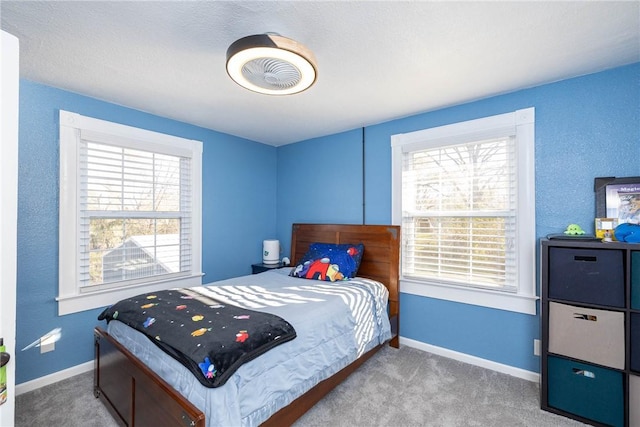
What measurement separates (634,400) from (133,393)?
2.96 m

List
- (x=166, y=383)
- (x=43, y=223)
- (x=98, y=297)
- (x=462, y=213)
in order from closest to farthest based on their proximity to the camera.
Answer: (x=166, y=383) → (x=43, y=223) → (x=98, y=297) → (x=462, y=213)

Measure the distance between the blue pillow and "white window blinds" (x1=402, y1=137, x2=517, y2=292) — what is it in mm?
539

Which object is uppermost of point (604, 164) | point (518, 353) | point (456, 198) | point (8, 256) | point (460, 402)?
→ point (604, 164)

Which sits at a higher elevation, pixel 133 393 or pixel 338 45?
pixel 338 45

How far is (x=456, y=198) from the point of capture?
2.78m

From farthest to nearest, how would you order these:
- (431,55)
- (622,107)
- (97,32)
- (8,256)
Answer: (622,107)
(431,55)
(97,32)
(8,256)

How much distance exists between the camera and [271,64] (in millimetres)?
1733

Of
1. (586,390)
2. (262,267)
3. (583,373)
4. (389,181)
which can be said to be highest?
(389,181)

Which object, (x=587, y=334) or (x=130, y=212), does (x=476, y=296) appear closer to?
(x=587, y=334)

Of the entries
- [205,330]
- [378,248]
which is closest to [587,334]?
[378,248]

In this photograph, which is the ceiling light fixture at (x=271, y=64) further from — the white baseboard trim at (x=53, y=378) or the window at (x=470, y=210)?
the white baseboard trim at (x=53, y=378)

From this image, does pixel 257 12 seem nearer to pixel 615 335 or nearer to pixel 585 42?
pixel 585 42

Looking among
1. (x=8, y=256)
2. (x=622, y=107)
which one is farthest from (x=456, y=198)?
(x=8, y=256)

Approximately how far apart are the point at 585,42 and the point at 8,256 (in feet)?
9.65
